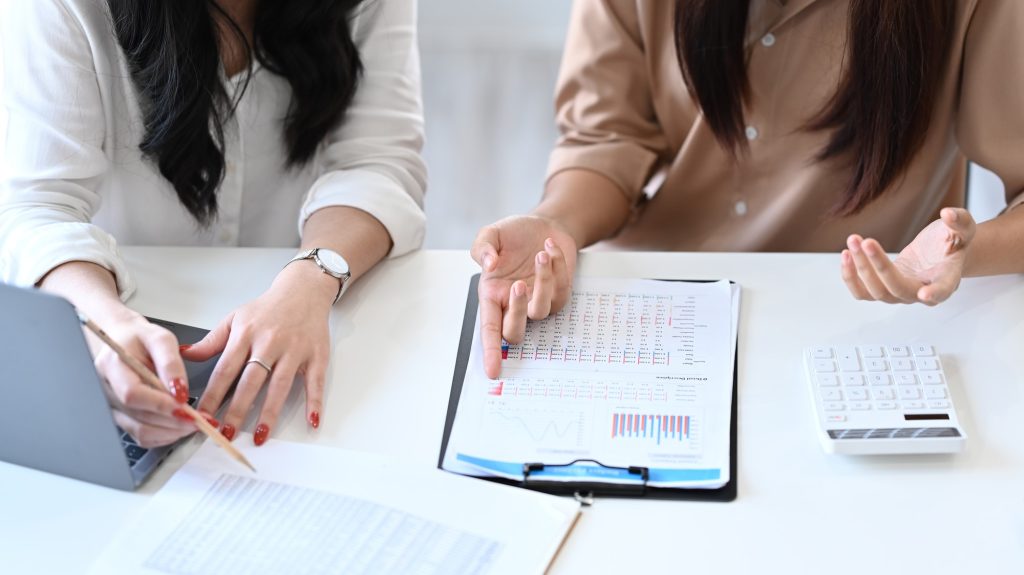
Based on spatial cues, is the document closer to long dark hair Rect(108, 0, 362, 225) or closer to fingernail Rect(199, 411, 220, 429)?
fingernail Rect(199, 411, 220, 429)

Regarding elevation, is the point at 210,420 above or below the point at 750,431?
below

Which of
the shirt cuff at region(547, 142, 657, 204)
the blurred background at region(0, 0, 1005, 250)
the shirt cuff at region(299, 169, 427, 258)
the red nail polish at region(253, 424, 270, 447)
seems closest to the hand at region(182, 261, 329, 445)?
the red nail polish at region(253, 424, 270, 447)

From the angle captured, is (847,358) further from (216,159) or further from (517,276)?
(216,159)

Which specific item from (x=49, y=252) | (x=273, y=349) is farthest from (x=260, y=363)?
(x=49, y=252)

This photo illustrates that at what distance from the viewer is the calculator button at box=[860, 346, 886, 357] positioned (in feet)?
2.74

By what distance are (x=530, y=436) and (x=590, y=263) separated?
284 millimetres

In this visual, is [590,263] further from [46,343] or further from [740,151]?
[46,343]

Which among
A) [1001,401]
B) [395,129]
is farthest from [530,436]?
[395,129]

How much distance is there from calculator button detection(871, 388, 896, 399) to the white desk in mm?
54

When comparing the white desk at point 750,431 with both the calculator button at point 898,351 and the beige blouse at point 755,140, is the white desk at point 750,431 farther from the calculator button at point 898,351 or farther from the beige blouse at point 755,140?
the beige blouse at point 755,140

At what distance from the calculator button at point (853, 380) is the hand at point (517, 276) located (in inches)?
10.6

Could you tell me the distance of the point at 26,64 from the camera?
38.3 inches

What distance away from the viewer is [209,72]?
3.40 ft

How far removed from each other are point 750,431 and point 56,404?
55 cm
